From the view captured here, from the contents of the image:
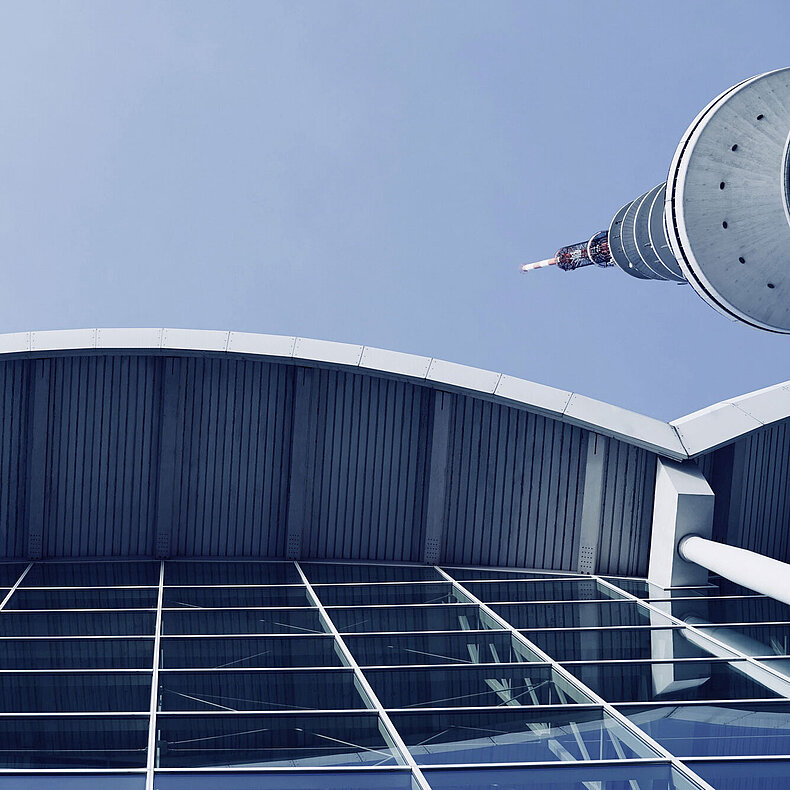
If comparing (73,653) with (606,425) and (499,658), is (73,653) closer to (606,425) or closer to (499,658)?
(499,658)

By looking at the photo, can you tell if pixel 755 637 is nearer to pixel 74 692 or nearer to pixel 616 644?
pixel 616 644

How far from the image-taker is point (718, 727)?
820 cm

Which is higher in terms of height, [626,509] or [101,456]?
[101,456]

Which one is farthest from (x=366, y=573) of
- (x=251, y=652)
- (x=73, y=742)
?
(x=73, y=742)

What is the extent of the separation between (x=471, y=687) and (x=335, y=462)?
25.0 ft

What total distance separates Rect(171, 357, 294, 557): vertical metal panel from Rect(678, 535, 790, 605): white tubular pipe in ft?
27.0

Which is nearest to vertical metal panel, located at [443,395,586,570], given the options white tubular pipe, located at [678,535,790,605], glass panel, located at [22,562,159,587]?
white tubular pipe, located at [678,535,790,605]

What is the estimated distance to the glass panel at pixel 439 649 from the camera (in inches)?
414

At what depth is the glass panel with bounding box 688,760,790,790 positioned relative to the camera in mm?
6980

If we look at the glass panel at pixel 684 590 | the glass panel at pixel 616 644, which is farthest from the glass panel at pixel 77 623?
the glass panel at pixel 684 590

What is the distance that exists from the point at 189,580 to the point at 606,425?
865 centimetres

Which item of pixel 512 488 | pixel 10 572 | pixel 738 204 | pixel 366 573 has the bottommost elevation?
pixel 10 572

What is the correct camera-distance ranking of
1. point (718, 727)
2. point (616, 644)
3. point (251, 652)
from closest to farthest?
point (718, 727), point (251, 652), point (616, 644)

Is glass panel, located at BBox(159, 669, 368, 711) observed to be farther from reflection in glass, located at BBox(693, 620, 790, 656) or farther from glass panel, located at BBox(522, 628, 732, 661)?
reflection in glass, located at BBox(693, 620, 790, 656)
